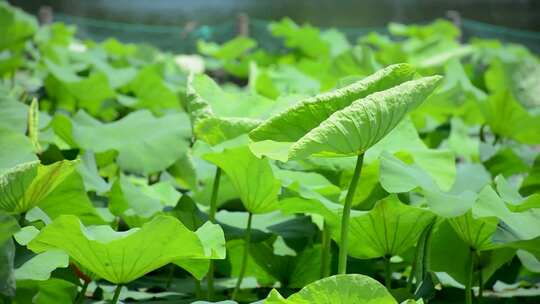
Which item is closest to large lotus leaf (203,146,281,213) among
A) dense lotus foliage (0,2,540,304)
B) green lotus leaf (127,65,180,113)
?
dense lotus foliage (0,2,540,304)

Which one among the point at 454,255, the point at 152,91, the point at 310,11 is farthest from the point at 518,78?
the point at 310,11

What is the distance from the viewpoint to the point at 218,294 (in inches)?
43.1

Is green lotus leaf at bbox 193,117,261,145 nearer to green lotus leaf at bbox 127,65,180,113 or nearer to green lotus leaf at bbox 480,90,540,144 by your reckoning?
green lotus leaf at bbox 480,90,540,144

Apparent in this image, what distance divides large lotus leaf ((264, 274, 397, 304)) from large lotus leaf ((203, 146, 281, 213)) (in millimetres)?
284

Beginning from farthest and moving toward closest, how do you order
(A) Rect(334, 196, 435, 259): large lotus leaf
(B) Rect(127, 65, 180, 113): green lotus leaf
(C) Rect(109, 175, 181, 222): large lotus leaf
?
1. (B) Rect(127, 65, 180, 113): green lotus leaf
2. (C) Rect(109, 175, 181, 222): large lotus leaf
3. (A) Rect(334, 196, 435, 259): large lotus leaf

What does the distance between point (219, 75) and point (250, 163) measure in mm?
3523

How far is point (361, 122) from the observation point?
2.54ft

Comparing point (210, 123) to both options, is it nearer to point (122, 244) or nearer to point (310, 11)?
point (122, 244)

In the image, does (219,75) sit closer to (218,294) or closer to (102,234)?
(218,294)

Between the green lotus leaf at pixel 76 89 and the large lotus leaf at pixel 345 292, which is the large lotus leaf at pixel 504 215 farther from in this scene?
the green lotus leaf at pixel 76 89

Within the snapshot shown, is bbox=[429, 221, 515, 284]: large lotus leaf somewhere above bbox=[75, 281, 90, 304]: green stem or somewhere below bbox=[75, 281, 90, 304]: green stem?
above

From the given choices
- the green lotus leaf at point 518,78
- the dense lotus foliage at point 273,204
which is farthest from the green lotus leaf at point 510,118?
the green lotus leaf at point 518,78

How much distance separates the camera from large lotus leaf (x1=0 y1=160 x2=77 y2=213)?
2.57ft

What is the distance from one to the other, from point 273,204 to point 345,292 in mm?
337
